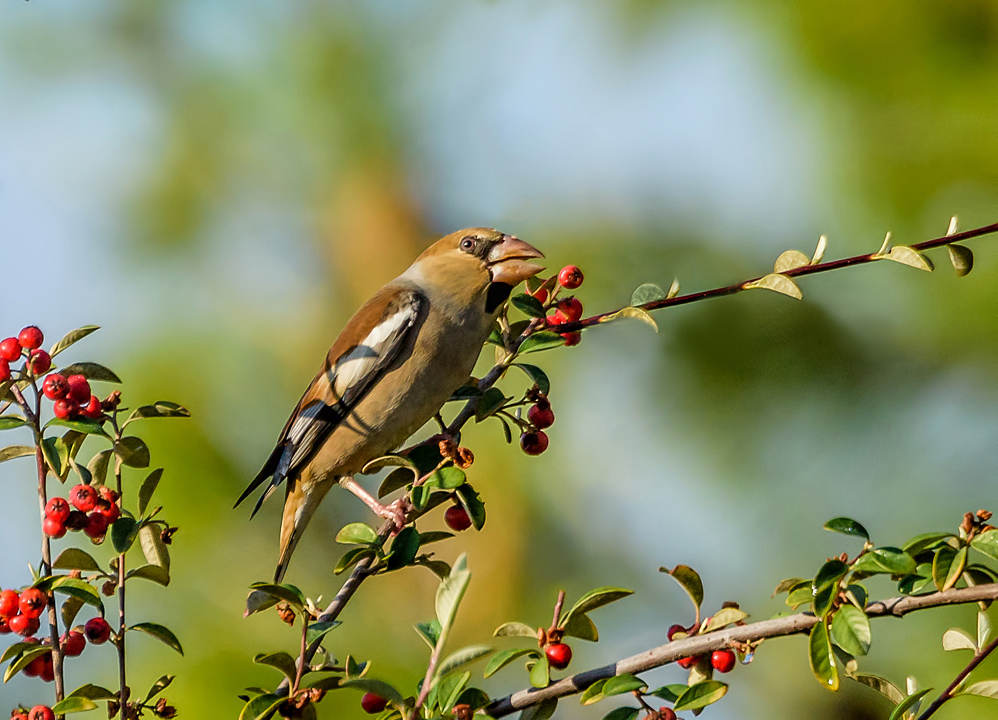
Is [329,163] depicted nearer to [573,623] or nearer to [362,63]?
[362,63]

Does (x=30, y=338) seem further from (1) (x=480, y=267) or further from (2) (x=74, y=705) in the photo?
(1) (x=480, y=267)

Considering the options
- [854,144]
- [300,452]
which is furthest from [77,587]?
[854,144]

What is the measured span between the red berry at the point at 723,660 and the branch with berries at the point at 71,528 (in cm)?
78

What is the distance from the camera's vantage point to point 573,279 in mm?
1810

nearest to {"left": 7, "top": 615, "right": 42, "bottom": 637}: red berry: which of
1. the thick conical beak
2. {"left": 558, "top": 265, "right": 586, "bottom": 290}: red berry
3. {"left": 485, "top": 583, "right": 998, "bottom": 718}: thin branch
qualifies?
{"left": 485, "top": 583, "right": 998, "bottom": 718}: thin branch

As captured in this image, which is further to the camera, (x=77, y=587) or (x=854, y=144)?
(x=854, y=144)

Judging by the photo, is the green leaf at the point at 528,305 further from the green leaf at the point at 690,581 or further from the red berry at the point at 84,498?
the red berry at the point at 84,498

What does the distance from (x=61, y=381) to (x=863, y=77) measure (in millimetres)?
4548

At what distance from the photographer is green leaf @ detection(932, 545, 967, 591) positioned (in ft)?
3.92

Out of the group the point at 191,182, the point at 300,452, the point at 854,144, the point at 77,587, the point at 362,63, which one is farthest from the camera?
the point at 362,63

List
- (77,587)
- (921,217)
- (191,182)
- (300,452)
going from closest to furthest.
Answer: (77,587)
(300,452)
(921,217)
(191,182)

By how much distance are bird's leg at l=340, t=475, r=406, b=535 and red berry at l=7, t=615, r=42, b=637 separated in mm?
555

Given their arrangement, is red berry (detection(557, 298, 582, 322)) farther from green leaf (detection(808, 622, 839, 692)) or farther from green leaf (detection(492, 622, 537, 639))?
green leaf (detection(808, 622, 839, 692))

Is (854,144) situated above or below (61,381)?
above
